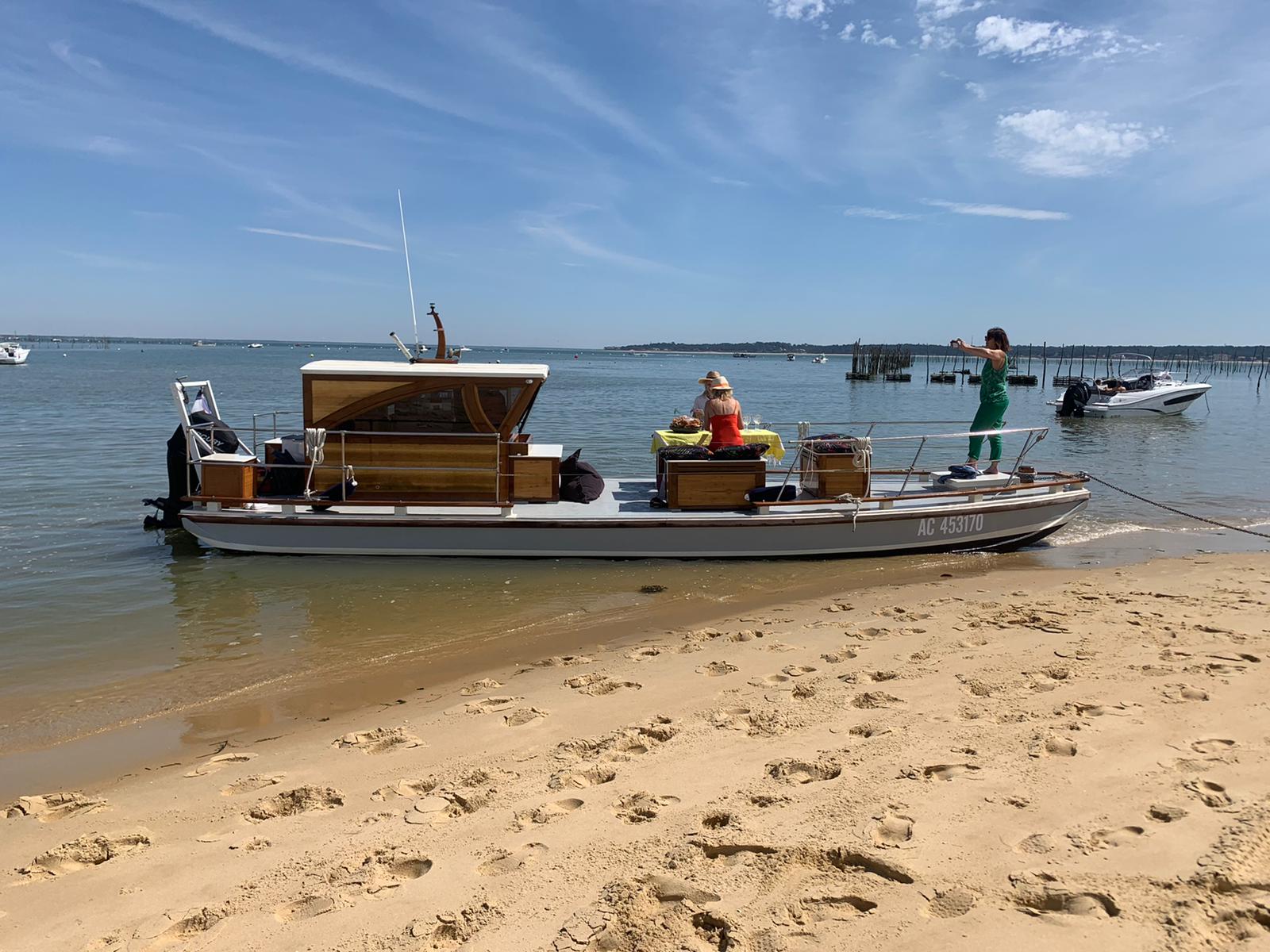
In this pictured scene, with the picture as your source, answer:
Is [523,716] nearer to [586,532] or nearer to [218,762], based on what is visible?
[218,762]

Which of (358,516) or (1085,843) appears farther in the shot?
(358,516)

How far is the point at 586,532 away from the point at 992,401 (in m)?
5.38

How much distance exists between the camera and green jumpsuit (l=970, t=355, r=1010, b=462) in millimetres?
9648

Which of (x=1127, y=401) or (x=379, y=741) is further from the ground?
(x=1127, y=401)

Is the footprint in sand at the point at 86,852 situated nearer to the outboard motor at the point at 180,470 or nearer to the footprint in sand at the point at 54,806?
the footprint in sand at the point at 54,806

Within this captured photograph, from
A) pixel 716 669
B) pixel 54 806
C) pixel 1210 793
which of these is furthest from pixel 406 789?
pixel 1210 793

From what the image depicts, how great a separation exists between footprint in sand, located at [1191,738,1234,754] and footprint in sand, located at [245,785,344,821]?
4.10 meters

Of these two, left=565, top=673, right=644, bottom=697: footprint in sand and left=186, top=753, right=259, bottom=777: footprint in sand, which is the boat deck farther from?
left=186, top=753, right=259, bottom=777: footprint in sand

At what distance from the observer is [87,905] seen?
9.92 ft

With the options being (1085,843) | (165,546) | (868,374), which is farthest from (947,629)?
(868,374)

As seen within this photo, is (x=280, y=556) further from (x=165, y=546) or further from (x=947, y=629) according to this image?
(x=947, y=629)

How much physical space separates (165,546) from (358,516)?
2.90 meters

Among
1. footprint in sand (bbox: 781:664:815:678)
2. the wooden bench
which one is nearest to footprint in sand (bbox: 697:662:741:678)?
footprint in sand (bbox: 781:664:815:678)

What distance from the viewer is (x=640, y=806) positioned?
11.3 feet
